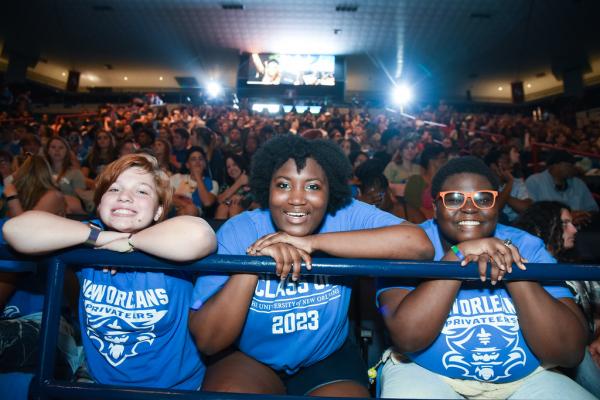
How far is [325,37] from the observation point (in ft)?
49.3

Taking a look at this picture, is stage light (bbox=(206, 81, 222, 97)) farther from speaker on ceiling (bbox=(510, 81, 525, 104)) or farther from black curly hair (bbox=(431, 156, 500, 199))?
black curly hair (bbox=(431, 156, 500, 199))

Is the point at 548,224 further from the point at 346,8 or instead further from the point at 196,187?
the point at 346,8

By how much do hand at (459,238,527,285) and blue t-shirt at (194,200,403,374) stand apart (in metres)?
0.41

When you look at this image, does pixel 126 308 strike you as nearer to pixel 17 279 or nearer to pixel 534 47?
pixel 17 279

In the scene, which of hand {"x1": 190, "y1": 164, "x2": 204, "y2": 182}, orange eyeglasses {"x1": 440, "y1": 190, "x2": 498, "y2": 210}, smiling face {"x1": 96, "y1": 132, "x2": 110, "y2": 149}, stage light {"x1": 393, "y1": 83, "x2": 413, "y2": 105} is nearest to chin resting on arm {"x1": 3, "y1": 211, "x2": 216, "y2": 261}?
orange eyeglasses {"x1": 440, "y1": 190, "x2": 498, "y2": 210}

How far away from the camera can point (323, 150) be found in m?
1.98

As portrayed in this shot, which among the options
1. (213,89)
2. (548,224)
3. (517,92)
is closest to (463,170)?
(548,224)

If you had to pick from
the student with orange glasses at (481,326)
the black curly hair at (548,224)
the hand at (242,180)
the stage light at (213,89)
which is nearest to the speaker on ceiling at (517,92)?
the stage light at (213,89)

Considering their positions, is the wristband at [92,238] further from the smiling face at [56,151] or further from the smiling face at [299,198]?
the smiling face at [56,151]

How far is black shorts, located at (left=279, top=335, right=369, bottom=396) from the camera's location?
168 cm

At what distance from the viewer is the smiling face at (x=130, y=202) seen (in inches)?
66.1

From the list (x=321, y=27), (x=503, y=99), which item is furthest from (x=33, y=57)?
(x=503, y=99)

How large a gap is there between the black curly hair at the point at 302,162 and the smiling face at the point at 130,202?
57 centimetres

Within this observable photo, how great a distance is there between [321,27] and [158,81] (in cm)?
1277
